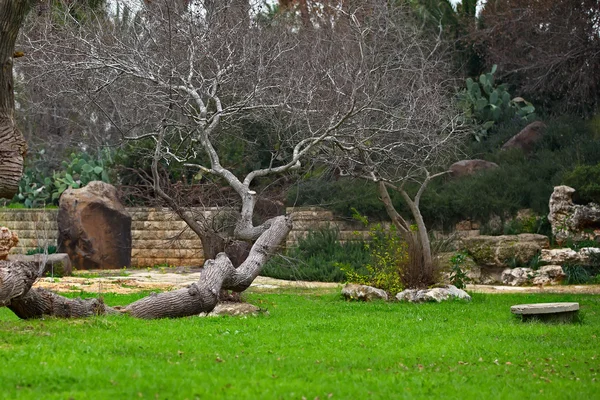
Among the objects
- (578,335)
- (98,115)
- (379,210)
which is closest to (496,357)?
(578,335)

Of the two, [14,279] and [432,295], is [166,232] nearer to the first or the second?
[432,295]

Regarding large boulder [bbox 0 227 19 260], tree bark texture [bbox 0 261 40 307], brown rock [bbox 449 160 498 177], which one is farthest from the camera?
brown rock [bbox 449 160 498 177]

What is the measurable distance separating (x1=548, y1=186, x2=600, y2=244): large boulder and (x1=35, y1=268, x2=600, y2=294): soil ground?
2126mm

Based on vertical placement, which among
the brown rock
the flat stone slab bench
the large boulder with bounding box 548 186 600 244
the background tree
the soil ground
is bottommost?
the soil ground

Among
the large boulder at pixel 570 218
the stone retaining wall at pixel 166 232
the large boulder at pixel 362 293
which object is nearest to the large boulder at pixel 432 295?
the large boulder at pixel 362 293

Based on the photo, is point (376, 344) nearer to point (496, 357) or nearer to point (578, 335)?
point (496, 357)

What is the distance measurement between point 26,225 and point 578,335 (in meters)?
Answer: 18.1

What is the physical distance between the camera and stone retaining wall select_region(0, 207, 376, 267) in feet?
70.4

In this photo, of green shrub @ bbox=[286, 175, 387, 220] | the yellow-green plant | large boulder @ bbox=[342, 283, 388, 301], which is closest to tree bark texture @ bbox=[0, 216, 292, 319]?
large boulder @ bbox=[342, 283, 388, 301]

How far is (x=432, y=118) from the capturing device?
55.0ft

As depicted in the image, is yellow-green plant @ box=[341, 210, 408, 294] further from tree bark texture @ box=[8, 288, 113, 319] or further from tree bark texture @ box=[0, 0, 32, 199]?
tree bark texture @ box=[0, 0, 32, 199]

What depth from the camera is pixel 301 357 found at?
25.9 feet

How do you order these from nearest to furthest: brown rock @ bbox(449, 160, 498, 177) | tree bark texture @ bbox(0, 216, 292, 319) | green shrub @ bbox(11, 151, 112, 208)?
1. tree bark texture @ bbox(0, 216, 292, 319)
2. brown rock @ bbox(449, 160, 498, 177)
3. green shrub @ bbox(11, 151, 112, 208)

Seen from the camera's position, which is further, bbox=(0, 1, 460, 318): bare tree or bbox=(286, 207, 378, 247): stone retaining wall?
bbox=(286, 207, 378, 247): stone retaining wall
